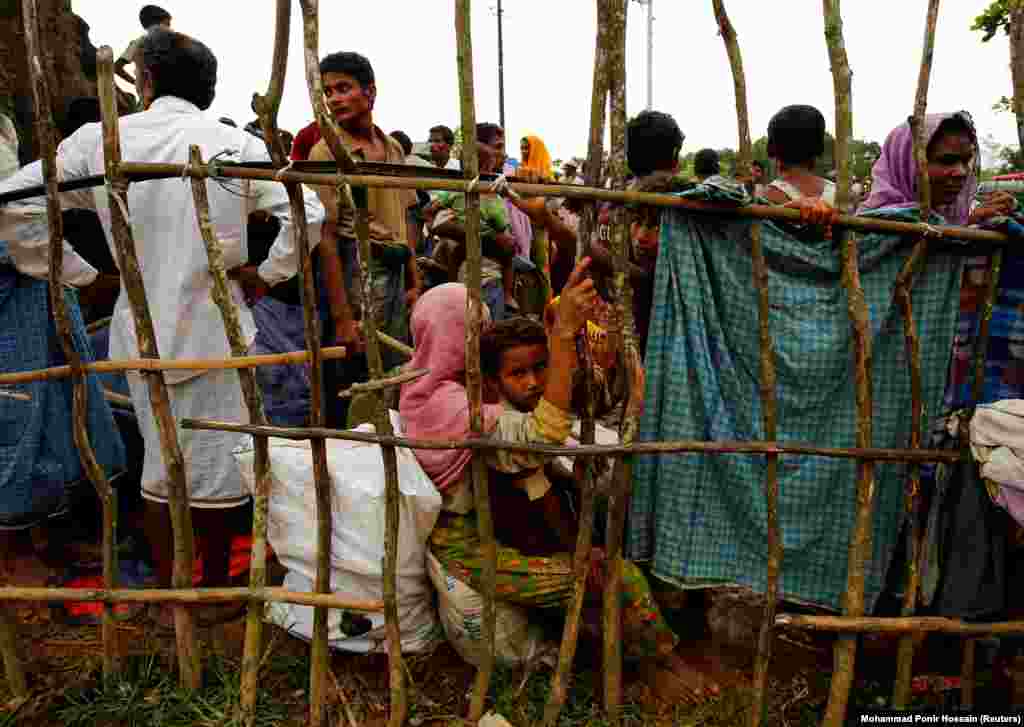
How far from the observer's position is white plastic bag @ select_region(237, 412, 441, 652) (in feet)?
8.14

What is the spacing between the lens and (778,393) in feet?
7.75

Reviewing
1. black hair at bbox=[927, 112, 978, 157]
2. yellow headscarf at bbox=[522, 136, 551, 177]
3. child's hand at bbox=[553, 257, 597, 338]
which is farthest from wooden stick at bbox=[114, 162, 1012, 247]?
yellow headscarf at bbox=[522, 136, 551, 177]

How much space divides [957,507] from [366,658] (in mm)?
1946

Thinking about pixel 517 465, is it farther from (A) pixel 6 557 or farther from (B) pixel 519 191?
(A) pixel 6 557

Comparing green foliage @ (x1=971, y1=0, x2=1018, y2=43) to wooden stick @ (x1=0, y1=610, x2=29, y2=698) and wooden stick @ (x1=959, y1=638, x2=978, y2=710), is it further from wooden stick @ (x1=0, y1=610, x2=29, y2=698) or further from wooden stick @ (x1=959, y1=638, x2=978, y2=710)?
wooden stick @ (x1=0, y1=610, x2=29, y2=698)

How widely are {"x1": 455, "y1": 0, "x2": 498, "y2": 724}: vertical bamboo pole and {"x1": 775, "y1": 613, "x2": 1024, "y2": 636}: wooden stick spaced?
85 centimetres

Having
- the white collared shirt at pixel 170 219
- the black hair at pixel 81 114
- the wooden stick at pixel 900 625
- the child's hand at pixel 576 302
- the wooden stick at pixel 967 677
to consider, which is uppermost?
the black hair at pixel 81 114

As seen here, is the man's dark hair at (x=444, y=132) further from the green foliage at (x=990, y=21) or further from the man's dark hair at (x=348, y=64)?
the green foliage at (x=990, y=21)

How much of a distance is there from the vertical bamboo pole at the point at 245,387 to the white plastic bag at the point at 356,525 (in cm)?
8

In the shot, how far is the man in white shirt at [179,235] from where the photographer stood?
8.43ft

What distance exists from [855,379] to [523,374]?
39.5 inches

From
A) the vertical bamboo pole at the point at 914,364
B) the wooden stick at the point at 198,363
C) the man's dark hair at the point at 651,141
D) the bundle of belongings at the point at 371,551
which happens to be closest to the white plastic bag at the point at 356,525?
the bundle of belongings at the point at 371,551

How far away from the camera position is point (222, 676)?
8.55 ft

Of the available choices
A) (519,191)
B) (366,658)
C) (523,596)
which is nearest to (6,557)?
(366,658)
